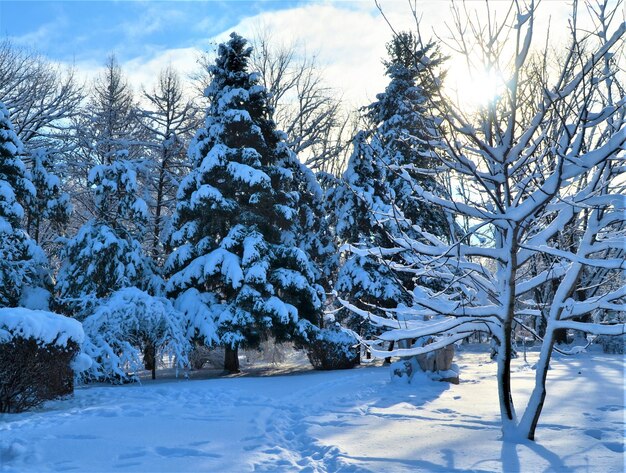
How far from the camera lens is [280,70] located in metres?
25.3

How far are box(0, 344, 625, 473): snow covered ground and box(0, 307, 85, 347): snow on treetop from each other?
3.49 feet

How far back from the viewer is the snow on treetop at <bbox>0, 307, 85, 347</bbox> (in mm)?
7109

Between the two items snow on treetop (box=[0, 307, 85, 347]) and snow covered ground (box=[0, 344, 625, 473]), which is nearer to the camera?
snow covered ground (box=[0, 344, 625, 473])

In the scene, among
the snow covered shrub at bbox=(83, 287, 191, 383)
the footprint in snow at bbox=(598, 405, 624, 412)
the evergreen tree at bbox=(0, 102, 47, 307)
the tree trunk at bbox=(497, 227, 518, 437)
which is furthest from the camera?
the evergreen tree at bbox=(0, 102, 47, 307)

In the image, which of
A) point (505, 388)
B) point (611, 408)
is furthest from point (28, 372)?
point (611, 408)

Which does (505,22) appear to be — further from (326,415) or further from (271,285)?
(271,285)

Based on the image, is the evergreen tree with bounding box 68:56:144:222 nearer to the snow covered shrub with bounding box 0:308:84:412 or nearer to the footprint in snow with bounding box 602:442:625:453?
the snow covered shrub with bounding box 0:308:84:412

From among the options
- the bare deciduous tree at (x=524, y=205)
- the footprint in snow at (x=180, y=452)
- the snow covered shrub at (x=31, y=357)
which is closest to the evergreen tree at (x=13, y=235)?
the snow covered shrub at (x=31, y=357)

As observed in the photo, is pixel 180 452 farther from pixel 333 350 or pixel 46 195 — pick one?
pixel 46 195

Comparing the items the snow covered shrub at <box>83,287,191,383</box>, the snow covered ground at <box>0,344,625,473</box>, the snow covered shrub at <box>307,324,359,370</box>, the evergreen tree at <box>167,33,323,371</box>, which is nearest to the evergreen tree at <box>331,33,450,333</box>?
the snow covered shrub at <box>307,324,359,370</box>

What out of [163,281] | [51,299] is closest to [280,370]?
[163,281]

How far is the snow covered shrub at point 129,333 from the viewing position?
11.4 m

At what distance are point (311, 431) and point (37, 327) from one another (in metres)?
4.36

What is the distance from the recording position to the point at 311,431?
244 inches
